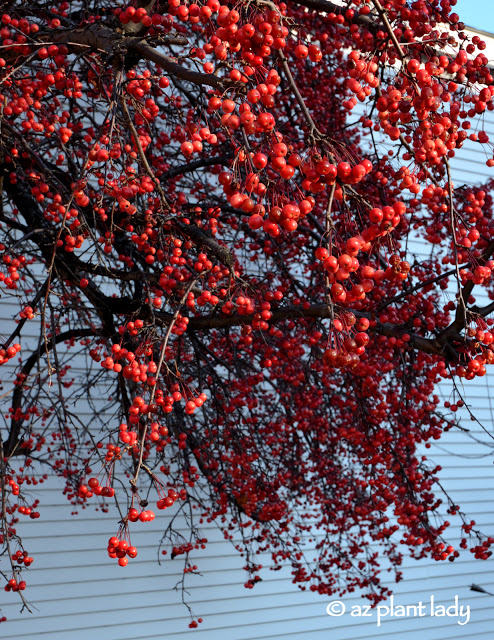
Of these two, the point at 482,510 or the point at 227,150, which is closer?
the point at 227,150

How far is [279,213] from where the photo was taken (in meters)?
1.57

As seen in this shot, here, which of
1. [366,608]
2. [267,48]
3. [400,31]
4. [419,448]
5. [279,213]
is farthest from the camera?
[419,448]

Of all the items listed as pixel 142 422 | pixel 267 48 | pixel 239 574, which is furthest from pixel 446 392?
pixel 267 48

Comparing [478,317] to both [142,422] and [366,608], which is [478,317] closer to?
[142,422]

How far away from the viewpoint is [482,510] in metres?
7.45

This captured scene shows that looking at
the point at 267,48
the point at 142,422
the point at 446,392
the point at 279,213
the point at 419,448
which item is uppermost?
the point at 446,392

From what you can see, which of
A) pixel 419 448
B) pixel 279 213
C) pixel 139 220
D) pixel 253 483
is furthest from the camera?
pixel 419 448

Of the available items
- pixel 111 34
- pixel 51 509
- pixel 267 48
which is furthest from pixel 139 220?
pixel 51 509

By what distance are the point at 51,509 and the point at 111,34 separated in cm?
416

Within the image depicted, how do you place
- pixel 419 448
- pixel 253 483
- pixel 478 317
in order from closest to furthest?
pixel 478 317 < pixel 253 483 < pixel 419 448

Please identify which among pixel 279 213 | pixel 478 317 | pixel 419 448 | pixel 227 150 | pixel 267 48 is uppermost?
pixel 227 150

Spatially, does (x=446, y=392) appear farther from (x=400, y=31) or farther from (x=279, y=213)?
(x=279, y=213)

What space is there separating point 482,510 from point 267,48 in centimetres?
701

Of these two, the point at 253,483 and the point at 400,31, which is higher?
the point at 400,31
